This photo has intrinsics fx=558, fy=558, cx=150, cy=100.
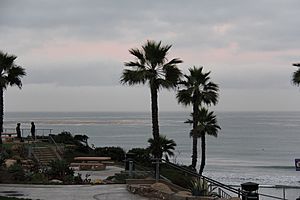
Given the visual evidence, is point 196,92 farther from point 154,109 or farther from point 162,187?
point 162,187

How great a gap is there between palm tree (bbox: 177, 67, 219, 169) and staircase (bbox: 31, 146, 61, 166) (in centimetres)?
916

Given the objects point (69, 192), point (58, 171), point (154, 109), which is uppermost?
point (154, 109)

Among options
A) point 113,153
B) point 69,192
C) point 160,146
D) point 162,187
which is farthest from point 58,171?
point 113,153

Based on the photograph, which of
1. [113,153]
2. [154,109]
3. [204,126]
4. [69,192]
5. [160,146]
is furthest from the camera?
[113,153]

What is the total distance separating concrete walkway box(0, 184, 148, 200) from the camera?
15.7 meters

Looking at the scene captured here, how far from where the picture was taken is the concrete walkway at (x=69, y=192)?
15.7 m

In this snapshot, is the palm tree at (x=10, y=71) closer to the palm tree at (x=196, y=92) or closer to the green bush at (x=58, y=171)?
the palm tree at (x=196, y=92)

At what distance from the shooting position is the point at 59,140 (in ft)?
152

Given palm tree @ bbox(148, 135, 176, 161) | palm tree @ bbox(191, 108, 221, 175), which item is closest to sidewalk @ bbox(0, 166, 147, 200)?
palm tree @ bbox(148, 135, 176, 161)

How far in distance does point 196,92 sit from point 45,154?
1095cm

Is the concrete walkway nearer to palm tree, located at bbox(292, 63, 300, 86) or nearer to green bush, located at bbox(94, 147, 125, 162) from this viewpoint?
palm tree, located at bbox(292, 63, 300, 86)

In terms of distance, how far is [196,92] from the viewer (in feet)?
125

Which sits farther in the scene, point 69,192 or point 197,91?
point 197,91

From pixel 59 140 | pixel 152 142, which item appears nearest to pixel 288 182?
pixel 59 140
